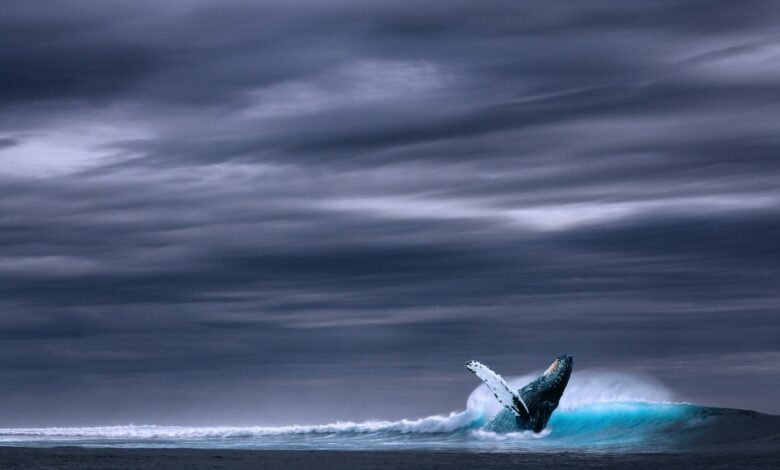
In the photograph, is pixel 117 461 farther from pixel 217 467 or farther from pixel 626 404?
pixel 626 404

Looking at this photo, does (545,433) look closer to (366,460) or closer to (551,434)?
(551,434)

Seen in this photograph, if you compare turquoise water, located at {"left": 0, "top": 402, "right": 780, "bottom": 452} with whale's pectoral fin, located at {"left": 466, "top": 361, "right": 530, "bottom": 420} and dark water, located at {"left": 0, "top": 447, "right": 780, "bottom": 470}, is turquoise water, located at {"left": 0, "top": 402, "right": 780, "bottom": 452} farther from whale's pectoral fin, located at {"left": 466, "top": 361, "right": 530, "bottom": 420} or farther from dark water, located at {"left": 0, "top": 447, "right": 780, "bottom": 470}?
dark water, located at {"left": 0, "top": 447, "right": 780, "bottom": 470}

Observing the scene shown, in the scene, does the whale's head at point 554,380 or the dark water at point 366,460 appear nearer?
the dark water at point 366,460

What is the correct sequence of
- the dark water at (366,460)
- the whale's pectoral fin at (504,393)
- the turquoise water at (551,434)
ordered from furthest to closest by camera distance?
the whale's pectoral fin at (504,393) < the turquoise water at (551,434) < the dark water at (366,460)

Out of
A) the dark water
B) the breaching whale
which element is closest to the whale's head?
the breaching whale

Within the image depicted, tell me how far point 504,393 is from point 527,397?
1.91 meters

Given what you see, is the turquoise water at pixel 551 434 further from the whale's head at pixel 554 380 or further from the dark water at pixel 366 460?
the dark water at pixel 366 460

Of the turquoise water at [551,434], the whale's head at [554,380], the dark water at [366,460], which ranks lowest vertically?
the dark water at [366,460]

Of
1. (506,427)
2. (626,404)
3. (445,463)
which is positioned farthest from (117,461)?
(626,404)

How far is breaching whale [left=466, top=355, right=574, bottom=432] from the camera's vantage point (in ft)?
172

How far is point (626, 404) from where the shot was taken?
6025 centimetres

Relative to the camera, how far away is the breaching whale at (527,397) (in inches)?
2064

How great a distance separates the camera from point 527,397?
5384 cm

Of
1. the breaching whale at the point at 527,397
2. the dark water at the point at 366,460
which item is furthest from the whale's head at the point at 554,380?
the dark water at the point at 366,460
